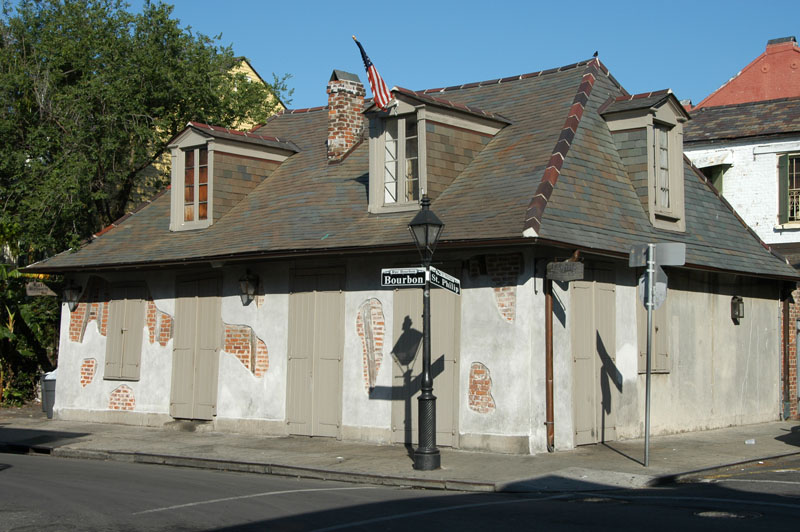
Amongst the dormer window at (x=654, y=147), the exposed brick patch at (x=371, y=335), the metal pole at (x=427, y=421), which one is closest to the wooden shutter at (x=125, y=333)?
the exposed brick patch at (x=371, y=335)

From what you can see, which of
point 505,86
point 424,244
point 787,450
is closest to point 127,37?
point 505,86

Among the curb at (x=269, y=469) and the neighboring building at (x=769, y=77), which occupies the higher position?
the neighboring building at (x=769, y=77)

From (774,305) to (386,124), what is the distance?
973cm

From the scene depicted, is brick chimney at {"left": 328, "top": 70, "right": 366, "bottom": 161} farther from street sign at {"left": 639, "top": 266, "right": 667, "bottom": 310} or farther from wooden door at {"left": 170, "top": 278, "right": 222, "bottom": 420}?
street sign at {"left": 639, "top": 266, "right": 667, "bottom": 310}

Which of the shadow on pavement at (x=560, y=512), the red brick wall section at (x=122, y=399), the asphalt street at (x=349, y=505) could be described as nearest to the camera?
the shadow on pavement at (x=560, y=512)

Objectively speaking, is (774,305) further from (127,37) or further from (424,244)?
(127,37)

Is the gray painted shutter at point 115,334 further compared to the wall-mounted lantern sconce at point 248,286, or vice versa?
the gray painted shutter at point 115,334

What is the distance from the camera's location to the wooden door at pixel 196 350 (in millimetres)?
17812

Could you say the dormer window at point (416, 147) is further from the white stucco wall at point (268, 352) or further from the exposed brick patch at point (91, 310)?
the exposed brick patch at point (91, 310)

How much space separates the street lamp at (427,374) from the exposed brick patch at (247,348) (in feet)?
16.4

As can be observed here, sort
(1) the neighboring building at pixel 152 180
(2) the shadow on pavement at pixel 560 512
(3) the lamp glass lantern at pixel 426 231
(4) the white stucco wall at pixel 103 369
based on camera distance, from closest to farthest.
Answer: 1. (2) the shadow on pavement at pixel 560 512
2. (3) the lamp glass lantern at pixel 426 231
3. (4) the white stucco wall at pixel 103 369
4. (1) the neighboring building at pixel 152 180

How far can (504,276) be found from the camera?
1438cm

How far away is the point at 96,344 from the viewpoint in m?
19.8

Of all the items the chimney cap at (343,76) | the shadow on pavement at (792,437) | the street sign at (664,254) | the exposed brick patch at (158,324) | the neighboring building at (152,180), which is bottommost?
the shadow on pavement at (792,437)
